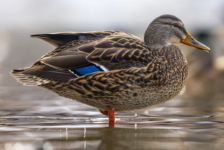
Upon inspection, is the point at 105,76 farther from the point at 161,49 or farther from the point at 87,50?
the point at 161,49

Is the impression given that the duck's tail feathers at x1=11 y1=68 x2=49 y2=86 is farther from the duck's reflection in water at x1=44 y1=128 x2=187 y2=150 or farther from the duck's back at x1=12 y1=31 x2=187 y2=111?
the duck's reflection in water at x1=44 y1=128 x2=187 y2=150

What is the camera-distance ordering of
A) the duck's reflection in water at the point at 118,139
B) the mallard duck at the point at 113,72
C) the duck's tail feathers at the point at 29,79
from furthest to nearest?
the duck's tail feathers at the point at 29,79 → the mallard duck at the point at 113,72 → the duck's reflection in water at the point at 118,139

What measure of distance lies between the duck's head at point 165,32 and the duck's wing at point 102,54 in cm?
17

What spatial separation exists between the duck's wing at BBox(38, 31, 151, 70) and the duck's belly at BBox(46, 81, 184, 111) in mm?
304

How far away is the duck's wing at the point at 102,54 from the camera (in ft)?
14.3

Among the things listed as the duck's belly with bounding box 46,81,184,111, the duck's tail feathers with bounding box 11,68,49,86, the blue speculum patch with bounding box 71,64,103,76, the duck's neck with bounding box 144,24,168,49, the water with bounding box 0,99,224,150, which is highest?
the duck's neck with bounding box 144,24,168,49

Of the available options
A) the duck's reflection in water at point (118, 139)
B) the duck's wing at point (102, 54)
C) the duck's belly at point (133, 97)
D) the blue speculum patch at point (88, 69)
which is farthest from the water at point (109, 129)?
the duck's wing at point (102, 54)

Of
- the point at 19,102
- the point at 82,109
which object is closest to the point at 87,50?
the point at 82,109

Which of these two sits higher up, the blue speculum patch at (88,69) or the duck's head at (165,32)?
the duck's head at (165,32)

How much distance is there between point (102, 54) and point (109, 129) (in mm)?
786

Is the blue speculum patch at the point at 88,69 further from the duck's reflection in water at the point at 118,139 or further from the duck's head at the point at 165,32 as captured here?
the duck's head at the point at 165,32

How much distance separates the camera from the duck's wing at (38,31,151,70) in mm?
4371

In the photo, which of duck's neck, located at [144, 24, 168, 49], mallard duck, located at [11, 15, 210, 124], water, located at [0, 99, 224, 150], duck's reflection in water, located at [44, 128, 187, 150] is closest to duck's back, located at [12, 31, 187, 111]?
mallard duck, located at [11, 15, 210, 124]

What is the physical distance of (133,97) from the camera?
14.4 feet
